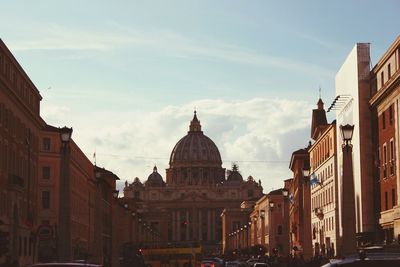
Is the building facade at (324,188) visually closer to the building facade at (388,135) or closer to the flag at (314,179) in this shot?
the flag at (314,179)

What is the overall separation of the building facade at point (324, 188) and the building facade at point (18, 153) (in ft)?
79.7

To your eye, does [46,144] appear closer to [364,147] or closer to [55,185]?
[55,185]

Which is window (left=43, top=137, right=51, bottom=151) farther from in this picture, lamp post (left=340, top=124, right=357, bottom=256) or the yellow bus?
lamp post (left=340, top=124, right=357, bottom=256)

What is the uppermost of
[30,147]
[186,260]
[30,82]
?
[30,82]

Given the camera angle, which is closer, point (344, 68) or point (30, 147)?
point (30, 147)

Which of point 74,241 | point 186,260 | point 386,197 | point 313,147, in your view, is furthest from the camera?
point 313,147

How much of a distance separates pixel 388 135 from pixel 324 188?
37.8m

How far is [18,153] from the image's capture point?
68875 mm

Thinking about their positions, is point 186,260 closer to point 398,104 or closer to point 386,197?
point 386,197

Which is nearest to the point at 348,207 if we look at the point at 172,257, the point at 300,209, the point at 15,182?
the point at 15,182

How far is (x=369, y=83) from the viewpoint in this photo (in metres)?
73.7

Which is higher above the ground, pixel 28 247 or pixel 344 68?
pixel 344 68

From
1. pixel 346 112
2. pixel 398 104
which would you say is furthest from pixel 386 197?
pixel 346 112

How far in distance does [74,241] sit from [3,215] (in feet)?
124
